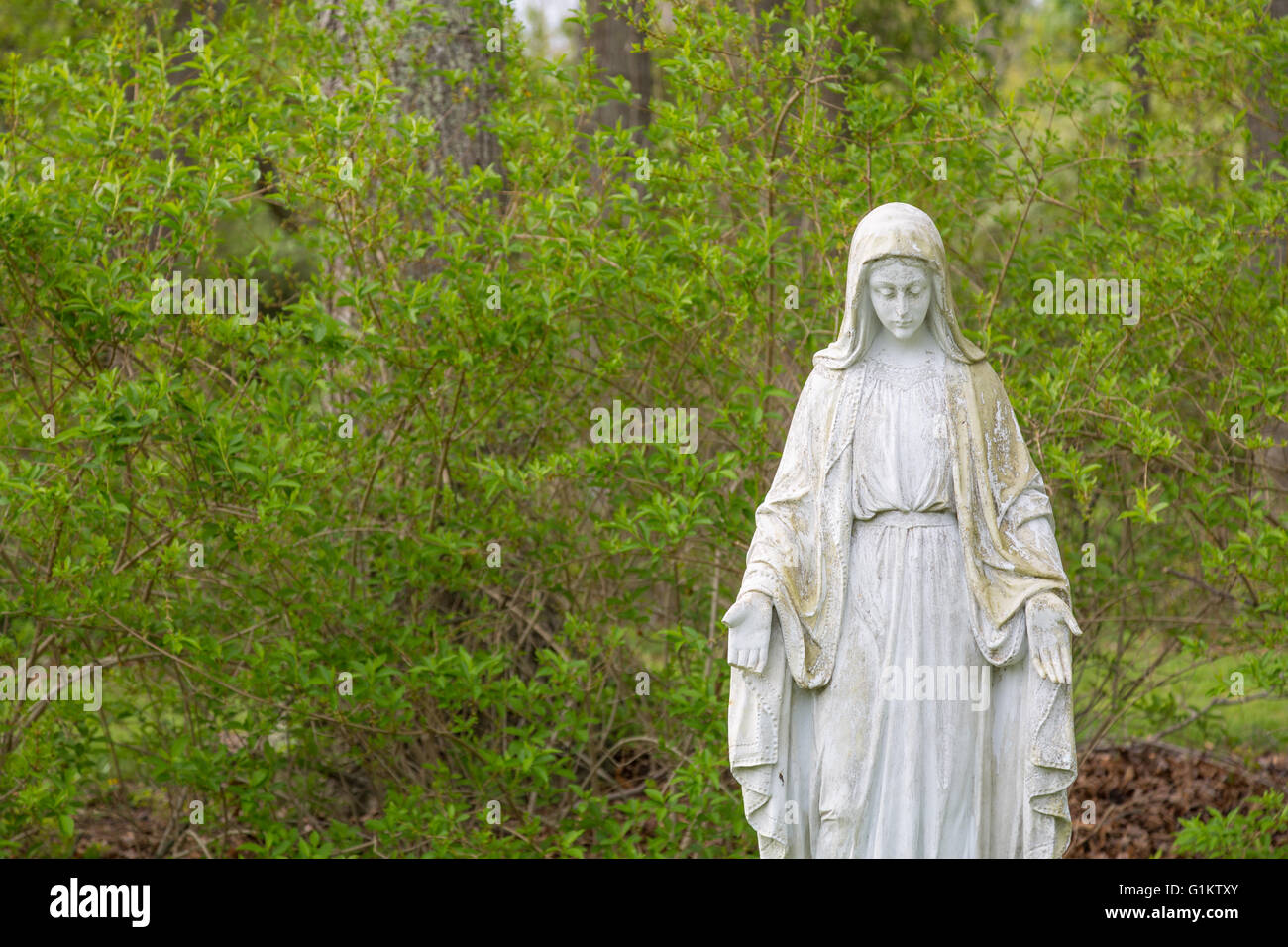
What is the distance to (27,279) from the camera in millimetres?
5988

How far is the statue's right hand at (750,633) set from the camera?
13.3ft

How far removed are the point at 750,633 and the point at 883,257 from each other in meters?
1.14

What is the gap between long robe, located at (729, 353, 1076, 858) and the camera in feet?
13.5

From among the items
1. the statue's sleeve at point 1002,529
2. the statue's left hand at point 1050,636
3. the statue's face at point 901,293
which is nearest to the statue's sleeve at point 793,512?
the statue's face at point 901,293

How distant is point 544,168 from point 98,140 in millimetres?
1865

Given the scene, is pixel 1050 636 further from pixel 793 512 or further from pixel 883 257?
pixel 883 257

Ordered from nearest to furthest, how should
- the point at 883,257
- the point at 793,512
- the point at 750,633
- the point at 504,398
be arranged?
the point at 750,633
the point at 883,257
the point at 793,512
the point at 504,398

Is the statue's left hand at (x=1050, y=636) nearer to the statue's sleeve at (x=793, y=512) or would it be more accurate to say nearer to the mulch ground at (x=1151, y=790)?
the statue's sleeve at (x=793, y=512)

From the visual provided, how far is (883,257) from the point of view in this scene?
418cm

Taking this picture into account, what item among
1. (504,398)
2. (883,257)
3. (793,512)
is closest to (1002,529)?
(793,512)

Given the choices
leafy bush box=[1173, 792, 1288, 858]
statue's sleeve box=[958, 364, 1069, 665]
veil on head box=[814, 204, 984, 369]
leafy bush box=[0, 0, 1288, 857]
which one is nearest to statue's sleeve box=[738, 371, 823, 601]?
veil on head box=[814, 204, 984, 369]

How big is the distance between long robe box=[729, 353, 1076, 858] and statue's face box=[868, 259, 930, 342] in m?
0.26

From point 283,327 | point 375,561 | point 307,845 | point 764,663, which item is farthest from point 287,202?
point 764,663

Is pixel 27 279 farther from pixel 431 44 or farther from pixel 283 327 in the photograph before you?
pixel 431 44
